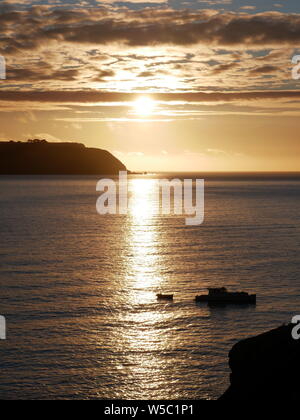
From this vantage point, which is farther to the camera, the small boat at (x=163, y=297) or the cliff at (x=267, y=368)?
the small boat at (x=163, y=297)

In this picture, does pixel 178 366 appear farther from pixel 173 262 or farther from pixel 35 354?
pixel 173 262

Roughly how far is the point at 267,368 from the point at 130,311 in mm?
32693

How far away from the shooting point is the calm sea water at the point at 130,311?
4112cm

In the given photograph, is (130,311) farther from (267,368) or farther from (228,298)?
(267,368)

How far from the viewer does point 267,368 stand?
2883cm

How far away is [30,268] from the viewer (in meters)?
84.3

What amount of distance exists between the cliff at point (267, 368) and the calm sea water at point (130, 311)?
29.0 ft

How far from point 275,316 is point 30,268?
4509cm


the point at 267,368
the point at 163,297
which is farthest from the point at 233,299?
the point at 267,368

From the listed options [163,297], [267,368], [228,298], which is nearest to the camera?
[267,368]

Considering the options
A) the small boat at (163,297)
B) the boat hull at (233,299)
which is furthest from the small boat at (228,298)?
the small boat at (163,297)

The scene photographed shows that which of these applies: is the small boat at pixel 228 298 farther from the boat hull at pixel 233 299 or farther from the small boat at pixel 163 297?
the small boat at pixel 163 297

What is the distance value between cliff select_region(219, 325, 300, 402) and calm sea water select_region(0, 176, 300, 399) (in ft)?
29.0
